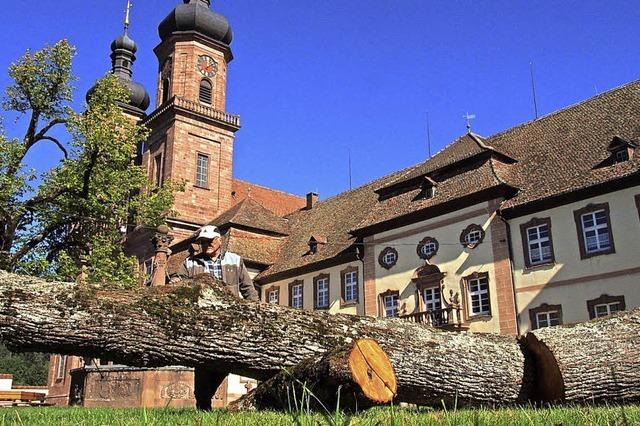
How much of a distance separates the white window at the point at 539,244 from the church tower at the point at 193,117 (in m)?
22.8

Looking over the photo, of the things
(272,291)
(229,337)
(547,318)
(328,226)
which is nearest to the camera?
(229,337)

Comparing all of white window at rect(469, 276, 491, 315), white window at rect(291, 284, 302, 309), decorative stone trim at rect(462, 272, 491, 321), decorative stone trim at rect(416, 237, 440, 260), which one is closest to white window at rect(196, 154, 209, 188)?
white window at rect(291, 284, 302, 309)

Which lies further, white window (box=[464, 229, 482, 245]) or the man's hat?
white window (box=[464, 229, 482, 245])

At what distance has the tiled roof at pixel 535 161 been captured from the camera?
67.2 ft

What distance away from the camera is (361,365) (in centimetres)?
536

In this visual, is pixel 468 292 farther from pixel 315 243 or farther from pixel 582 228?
pixel 315 243

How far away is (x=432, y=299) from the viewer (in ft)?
75.9

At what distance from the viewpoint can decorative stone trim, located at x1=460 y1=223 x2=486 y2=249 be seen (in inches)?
864

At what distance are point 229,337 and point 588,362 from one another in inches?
159

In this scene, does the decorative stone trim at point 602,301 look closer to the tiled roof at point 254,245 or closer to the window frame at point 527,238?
the window frame at point 527,238

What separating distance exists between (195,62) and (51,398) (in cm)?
2354

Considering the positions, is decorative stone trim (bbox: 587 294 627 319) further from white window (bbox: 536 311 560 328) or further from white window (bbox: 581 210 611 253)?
white window (bbox: 581 210 611 253)

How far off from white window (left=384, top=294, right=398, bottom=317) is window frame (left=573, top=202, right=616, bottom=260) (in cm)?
767

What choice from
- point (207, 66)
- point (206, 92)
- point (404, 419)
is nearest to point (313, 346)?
point (404, 419)
